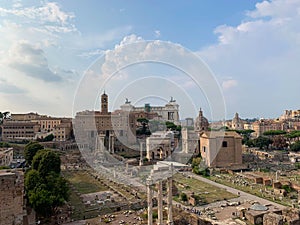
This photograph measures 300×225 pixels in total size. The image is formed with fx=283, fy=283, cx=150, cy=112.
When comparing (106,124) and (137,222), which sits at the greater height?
(106,124)

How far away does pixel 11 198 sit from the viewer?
12016 mm

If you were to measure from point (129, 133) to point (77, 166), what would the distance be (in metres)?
14.3

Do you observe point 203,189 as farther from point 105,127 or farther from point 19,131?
point 19,131

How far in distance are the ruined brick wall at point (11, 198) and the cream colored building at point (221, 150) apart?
28.2 meters

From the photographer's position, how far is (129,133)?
4912 centimetres

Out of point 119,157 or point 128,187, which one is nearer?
point 128,187

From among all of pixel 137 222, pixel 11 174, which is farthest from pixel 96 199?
pixel 11 174

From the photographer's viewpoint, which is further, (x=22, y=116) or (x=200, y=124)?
(x=22, y=116)

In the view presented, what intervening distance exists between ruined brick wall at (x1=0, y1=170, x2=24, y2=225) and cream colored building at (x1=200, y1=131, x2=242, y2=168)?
2816 cm

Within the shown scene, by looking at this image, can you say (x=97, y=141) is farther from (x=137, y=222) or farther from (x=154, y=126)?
(x=137, y=222)

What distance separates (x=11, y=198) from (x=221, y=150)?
2992cm

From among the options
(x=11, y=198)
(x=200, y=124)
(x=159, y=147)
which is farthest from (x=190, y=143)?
(x=11, y=198)

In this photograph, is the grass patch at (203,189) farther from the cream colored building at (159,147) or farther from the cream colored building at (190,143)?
the cream colored building at (190,143)

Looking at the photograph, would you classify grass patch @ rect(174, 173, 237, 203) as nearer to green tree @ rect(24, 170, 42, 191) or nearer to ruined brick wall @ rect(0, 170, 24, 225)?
green tree @ rect(24, 170, 42, 191)
